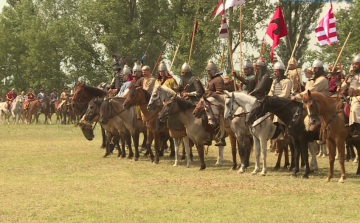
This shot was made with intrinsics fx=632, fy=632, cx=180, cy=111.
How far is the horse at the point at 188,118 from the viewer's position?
17047 mm

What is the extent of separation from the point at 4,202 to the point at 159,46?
170 feet

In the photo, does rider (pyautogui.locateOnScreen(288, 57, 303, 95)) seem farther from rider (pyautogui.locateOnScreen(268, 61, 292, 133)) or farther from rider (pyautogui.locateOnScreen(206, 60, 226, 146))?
rider (pyautogui.locateOnScreen(206, 60, 226, 146))

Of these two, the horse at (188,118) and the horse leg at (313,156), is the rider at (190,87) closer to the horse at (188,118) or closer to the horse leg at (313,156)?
the horse at (188,118)

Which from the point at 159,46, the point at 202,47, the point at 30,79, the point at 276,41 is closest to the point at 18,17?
the point at 30,79

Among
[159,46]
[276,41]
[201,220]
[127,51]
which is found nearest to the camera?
[201,220]

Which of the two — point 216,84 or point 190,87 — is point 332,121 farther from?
point 190,87

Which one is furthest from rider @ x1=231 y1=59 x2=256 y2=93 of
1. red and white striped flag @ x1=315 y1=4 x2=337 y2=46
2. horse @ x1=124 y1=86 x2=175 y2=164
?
red and white striped flag @ x1=315 y1=4 x2=337 y2=46

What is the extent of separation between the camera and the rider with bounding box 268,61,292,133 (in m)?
15.7

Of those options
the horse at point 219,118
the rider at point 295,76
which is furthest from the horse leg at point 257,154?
the rider at point 295,76

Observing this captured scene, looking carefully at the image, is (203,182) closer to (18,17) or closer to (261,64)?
(261,64)

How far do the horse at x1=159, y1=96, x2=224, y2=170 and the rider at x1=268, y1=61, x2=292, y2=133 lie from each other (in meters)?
2.19

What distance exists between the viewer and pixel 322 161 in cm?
1900

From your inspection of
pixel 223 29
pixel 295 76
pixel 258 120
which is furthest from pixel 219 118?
pixel 223 29

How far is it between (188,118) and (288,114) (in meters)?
3.23
